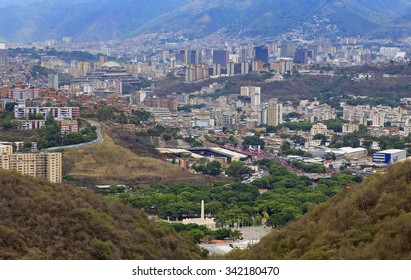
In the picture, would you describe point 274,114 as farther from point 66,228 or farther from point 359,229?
point 359,229

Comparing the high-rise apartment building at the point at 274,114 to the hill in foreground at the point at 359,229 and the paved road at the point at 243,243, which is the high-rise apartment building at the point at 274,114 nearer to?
the paved road at the point at 243,243

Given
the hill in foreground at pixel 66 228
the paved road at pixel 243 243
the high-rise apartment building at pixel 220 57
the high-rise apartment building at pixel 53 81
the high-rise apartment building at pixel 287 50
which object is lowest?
the paved road at pixel 243 243

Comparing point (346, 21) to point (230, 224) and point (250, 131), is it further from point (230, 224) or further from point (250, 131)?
point (230, 224)

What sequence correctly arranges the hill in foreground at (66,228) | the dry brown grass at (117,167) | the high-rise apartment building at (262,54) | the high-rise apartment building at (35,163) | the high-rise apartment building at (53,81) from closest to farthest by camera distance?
1. the hill in foreground at (66,228)
2. the high-rise apartment building at (35,163)
3. the dry brown grass at (117,167)
4. the high-rise apartment building at (53,81)
5. the high-rise apartment building at (262,54)

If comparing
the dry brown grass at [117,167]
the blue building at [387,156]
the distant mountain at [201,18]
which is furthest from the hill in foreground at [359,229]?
the distant mountain at [201,18]

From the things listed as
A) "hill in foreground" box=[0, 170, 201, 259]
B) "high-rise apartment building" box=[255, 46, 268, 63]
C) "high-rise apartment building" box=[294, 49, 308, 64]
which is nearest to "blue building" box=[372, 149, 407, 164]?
"hill in foreground" box=[0, 170, 201, 259]
